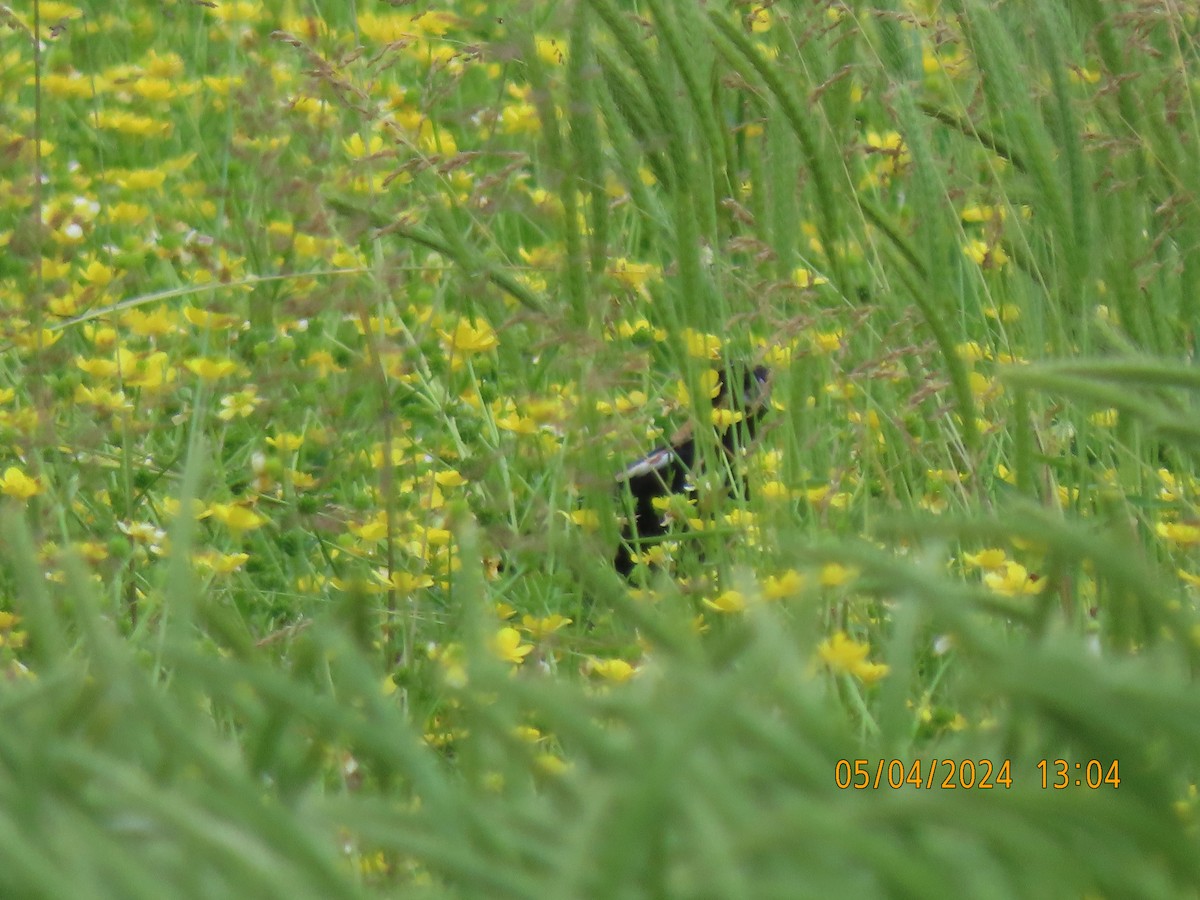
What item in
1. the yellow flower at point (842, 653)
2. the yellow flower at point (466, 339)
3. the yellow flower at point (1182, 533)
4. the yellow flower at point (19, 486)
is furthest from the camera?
the yellow flower at point (466, 339)

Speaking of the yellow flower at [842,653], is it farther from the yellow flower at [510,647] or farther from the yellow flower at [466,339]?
the yellow flower at [466,339]

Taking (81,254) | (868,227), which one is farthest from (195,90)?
(868,227)

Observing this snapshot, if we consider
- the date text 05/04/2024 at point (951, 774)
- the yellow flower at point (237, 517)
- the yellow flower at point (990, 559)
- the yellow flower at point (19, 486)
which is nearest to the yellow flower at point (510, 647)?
the yellow flower at point (237, 517)

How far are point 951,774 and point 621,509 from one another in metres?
1.40

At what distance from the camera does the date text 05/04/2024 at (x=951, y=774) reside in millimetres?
831

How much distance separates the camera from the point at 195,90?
11.5 feet

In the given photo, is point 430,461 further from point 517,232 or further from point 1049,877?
point 1049,877

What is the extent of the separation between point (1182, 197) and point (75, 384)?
131 cm

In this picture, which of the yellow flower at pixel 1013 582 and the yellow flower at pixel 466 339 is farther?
the yellow flower at pixel 466 339

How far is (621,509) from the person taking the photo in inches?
89.5

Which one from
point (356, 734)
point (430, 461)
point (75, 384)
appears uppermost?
point (356, 734)

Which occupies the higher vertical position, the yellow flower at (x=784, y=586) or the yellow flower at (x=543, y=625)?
the yellow flower at (x=784, y=586)

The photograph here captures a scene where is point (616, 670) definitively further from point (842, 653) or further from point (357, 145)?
point (357, 145)

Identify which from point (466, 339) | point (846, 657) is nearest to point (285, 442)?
point (466, 339)
